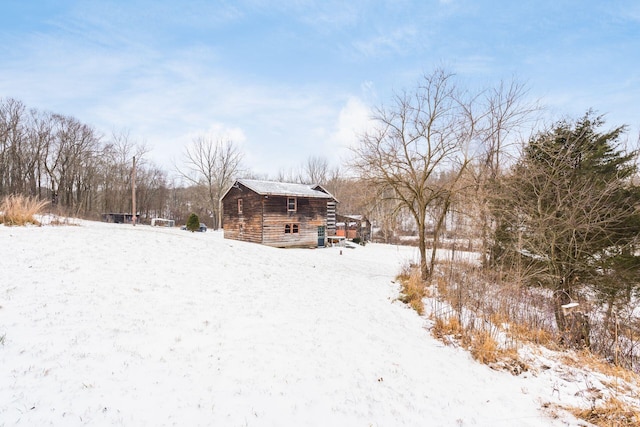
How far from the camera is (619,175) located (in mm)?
9391

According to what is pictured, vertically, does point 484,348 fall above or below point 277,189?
below

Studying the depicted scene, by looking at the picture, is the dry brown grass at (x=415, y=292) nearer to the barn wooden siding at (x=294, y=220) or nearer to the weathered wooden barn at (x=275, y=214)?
the barn wooden siding at (x=294, y=220)

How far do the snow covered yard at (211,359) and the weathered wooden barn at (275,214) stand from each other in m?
14.5

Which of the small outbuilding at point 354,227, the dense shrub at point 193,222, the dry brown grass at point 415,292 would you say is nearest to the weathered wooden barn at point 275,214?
the dense shrub at point 193,222

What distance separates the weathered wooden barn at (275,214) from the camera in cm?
2358

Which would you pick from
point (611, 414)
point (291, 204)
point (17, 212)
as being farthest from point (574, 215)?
point (17, 212)

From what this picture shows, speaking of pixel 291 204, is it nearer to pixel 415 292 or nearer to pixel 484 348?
pixel 415 292

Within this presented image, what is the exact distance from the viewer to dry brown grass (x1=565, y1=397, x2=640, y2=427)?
3736mm

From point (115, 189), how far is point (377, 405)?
58.1 m

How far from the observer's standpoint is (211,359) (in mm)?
4844

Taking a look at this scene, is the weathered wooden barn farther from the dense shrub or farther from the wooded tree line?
the wooded tree line

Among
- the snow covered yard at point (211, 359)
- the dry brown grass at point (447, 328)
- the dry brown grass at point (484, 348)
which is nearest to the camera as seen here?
the snow covered yard at point (211, 359)

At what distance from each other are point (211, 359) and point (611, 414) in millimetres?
5819

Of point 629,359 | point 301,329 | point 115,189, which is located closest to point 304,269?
point 301,329
